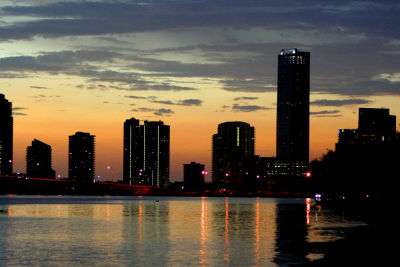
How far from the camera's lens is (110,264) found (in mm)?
46062

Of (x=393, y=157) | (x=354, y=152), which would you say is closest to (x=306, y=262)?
(x=393, y=157)

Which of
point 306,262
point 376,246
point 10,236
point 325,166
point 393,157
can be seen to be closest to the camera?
point 306,262

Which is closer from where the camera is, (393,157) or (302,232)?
(302,232)

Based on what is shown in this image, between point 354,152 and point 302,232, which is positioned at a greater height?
point 354,152

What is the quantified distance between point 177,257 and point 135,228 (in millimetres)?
32548

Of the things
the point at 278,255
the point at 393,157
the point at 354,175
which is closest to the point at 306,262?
the point at 278,255

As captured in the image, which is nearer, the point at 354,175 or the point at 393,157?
the point at 393,157

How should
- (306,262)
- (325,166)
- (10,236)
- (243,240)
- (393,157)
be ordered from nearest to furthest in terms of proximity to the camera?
(306,262) < (243,240) < (10,236) < (393,157) < (325,166)

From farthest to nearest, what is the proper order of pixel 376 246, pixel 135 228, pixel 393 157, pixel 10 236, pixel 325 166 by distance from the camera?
pixel 325 166 < pixel 393 157 < pixel 135 228 < pixel 10 236 < pixel 376 246

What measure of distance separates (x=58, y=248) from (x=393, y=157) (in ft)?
241

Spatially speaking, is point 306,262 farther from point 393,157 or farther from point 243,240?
point 393,157

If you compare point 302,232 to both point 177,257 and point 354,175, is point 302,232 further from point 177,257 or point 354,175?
point 354,175

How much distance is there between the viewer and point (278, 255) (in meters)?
50.8

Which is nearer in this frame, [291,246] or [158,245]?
[291,246]
